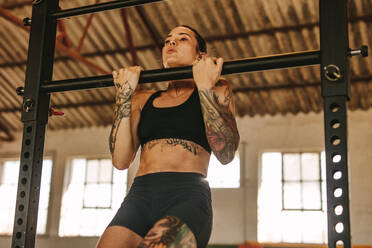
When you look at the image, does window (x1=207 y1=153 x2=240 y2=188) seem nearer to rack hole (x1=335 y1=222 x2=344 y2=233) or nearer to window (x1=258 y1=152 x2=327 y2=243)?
window (x1=258 y1=152 x2=327 y2=243)

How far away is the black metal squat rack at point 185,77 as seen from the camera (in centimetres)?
143

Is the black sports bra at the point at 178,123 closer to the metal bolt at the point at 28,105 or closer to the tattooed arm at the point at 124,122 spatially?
the tattooed arm at the point at 124,122

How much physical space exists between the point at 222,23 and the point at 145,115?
623 cm

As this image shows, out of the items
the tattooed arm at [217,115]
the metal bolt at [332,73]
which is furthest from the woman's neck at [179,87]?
the metal bolt at [332,73]

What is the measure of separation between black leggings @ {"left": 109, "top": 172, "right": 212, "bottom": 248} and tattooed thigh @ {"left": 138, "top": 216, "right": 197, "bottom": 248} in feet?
0.21

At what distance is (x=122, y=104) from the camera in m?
2.02

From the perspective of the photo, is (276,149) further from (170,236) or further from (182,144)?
(170,236)

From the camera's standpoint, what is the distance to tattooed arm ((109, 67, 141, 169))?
191cm

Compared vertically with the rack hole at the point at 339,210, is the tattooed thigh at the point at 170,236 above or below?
below

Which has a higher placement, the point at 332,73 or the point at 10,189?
the point at 10,189

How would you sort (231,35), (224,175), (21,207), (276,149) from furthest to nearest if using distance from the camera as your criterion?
(224,175) < (276,149) < (231,35) < (21,207)

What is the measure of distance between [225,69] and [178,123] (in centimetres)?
37

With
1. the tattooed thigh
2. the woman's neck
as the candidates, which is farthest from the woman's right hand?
the tattooed thigh

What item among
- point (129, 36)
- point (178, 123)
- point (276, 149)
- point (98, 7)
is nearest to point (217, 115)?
point (178, 123)
